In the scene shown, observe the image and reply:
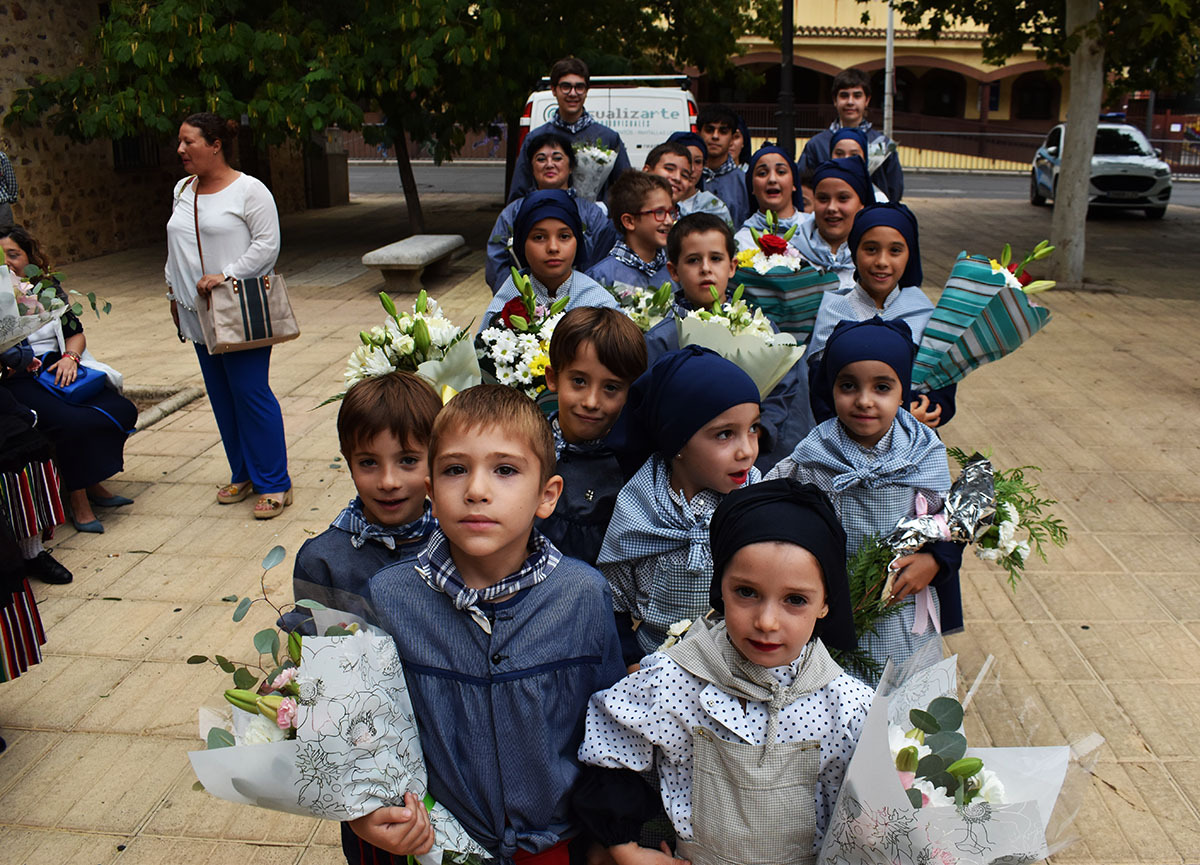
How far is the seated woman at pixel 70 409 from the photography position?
5.50 meters

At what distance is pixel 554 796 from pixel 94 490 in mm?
4822

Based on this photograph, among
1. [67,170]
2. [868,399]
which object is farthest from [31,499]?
[67,170]

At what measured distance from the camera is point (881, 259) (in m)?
4.12

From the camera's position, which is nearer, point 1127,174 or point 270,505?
point 270,505

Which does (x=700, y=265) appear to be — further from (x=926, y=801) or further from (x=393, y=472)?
(x=926, y=801)

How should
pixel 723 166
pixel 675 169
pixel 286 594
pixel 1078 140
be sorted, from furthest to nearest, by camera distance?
pixel 1078 140, pixel 723 166, pixel 675 169, pixel 286 594

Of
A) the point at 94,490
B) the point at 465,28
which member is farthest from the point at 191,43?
the point at 94,490

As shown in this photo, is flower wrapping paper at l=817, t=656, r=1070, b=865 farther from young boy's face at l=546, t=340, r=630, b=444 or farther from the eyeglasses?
the eyeglasses

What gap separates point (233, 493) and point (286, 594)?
4.42ft

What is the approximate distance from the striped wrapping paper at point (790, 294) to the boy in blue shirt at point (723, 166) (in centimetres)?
392

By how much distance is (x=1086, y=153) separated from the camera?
11.8 meters

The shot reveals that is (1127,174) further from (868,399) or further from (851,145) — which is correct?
(868,399)

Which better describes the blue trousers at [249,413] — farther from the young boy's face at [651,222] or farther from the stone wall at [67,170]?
the stone wall at [67,170]

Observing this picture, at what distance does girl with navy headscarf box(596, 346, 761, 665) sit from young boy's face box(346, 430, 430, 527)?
54cm
